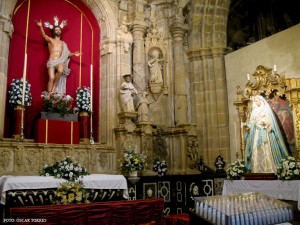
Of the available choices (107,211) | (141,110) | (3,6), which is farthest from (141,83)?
(107,211)

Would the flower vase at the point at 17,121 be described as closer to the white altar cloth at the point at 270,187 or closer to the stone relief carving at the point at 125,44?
the stone relief carving at the point at 125,44

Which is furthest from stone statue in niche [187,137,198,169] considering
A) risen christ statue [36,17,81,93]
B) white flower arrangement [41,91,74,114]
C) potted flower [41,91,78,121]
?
risen christ statue [36,17,81,93]

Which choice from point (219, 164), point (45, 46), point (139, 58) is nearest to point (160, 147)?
point (219, 164)

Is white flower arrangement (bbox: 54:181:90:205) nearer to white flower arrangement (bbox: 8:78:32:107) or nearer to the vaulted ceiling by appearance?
white flower arrangement (bbox: 8:78:32:107)

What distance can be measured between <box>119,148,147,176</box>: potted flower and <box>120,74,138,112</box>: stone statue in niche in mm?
1482

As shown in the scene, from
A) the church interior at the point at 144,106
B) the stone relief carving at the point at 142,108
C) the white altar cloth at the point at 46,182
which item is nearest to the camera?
the white altar cloth at the point at 46,182

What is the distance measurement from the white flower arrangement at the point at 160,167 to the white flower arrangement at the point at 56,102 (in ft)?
10.2

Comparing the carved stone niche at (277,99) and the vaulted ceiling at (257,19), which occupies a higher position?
the vaulted ceiling at (257,19)

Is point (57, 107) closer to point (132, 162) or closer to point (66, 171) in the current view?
point (132, 162)

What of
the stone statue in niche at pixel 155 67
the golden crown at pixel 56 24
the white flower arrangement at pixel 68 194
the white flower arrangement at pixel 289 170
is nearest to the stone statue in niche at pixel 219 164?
the white flower arrangement at pixel 289 170

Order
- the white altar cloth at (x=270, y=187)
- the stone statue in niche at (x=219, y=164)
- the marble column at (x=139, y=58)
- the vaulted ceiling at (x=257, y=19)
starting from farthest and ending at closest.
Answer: the vaulted ceiling at (x=257, y=19), the marble column at (x=139, y=58), the stone statue in niche at (x=219, y=164), the white altar cloth at (x=270, y=187)

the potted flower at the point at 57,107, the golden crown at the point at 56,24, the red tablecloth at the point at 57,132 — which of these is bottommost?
the red tablecloth at the point at 57,132

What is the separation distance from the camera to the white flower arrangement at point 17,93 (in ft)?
28.6

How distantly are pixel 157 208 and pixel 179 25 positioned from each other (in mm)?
6937
